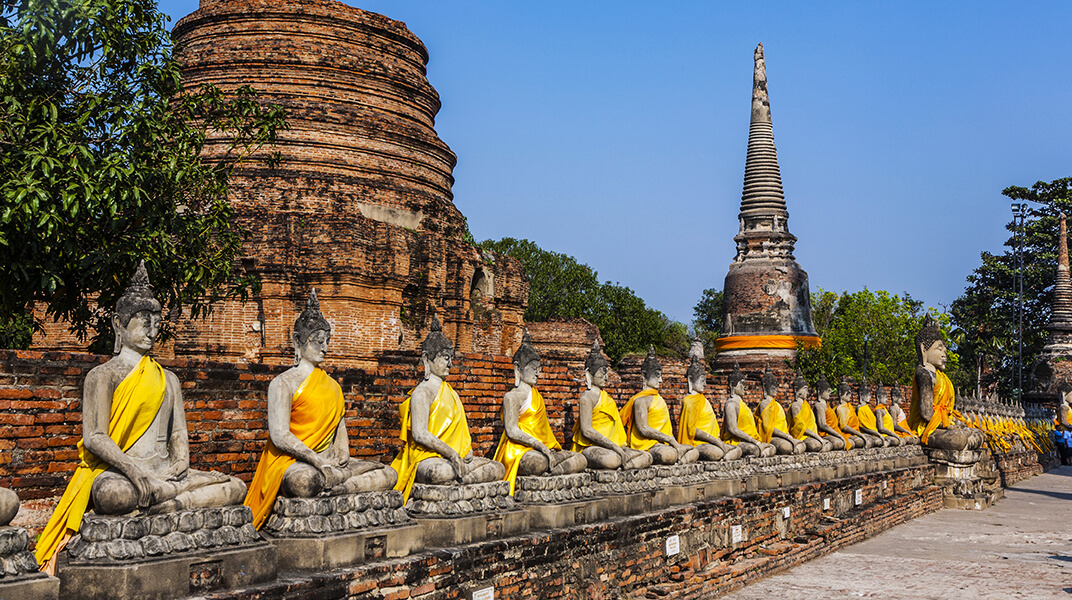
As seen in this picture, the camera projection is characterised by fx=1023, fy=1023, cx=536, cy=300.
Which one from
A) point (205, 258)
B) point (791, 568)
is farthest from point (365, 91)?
point (791, 568)

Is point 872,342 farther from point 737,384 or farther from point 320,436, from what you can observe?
point 320,436

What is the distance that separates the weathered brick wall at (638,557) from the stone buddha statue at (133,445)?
51cm

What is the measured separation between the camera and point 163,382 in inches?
181

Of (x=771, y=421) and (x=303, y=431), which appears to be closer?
(x=303, y=431)

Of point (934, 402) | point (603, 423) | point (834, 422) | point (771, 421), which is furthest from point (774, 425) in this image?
point (934, 402)

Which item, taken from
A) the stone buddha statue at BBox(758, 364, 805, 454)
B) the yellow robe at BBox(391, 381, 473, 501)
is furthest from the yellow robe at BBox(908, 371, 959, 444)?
the yellow robe at BBox(391, 381, 473, 501)

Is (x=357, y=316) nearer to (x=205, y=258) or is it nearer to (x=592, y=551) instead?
(x=205, y=258)

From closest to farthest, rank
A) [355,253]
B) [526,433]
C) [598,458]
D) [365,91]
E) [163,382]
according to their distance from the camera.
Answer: [163,382], [526,433], [598,458], [355,253], [365,91]

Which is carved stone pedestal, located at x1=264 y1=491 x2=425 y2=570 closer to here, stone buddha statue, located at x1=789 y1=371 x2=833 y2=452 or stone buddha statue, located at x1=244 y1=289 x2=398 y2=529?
stone buddha statue, located at x1=244 y1=289 x2=398 y2=529

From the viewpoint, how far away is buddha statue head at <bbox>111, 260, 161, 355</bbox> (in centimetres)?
455

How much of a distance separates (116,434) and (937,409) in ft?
51.2

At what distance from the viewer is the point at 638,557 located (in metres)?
7.84

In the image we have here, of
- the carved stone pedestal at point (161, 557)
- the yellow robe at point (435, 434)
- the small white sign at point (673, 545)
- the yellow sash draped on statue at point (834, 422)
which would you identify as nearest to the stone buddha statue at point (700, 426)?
the small white sign at point (673, 545)

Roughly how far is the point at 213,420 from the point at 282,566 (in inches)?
79.0
